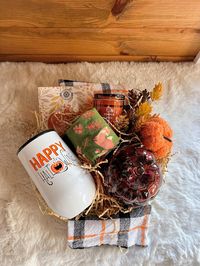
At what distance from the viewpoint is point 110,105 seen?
2.50 feet

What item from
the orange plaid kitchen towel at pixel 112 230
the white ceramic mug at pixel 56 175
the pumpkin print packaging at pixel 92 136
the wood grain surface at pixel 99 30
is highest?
the wood grain surface at pixel 99 30

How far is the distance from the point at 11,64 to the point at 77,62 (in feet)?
0.63

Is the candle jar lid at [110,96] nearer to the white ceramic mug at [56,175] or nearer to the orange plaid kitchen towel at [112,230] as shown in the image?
the white ceramic mug at [56,175]

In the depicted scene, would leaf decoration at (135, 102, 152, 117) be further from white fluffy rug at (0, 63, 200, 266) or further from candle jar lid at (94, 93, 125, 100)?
white fluffy rug at (0, 63, 200, 266)

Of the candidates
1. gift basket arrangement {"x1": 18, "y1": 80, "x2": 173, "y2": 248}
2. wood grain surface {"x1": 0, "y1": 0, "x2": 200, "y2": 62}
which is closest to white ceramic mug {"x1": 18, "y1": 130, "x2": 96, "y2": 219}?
gift basket arrangement {"x1": 18, "y1": 80, "x2": 173, "y2": 248}

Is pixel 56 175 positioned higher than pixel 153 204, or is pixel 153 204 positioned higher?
pixel 56 175

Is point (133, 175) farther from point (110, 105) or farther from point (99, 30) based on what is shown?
point (99, 30)

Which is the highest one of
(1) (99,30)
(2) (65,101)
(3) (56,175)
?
(1) (99,30)

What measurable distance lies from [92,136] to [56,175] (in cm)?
12

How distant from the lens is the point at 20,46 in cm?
87

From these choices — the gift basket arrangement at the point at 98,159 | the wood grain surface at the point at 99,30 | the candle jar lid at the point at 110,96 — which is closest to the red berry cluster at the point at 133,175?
the gift basket arrangement at the point at 98,159

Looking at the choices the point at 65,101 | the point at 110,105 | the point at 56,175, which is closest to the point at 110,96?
the point at 110,105

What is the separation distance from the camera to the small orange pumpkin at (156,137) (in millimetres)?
714

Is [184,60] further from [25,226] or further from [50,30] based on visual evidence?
[25,226]
